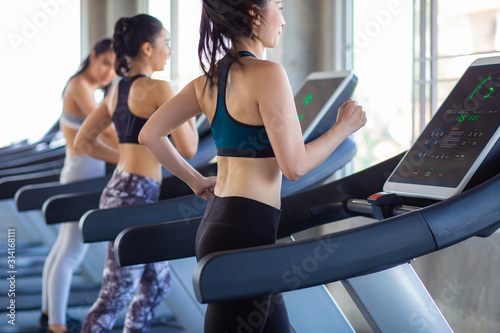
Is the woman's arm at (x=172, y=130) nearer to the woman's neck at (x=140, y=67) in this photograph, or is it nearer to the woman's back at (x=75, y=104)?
the woman's neck at (x=140, y=67)

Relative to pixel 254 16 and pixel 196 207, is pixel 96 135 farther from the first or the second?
pixel 254 16

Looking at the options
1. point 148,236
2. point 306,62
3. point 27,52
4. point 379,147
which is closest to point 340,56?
point 306,62

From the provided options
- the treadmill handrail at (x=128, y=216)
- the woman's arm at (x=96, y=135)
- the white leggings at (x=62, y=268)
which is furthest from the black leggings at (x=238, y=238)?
the white leggings at (x=62, y=268)

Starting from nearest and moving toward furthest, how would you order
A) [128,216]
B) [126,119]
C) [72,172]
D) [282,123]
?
[282,123] → [128,216] → [126,119] → [72,172]

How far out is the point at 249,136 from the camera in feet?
3.88

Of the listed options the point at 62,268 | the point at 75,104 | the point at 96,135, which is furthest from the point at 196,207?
the point at 75,104

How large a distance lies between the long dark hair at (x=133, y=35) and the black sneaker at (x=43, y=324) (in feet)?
4.99

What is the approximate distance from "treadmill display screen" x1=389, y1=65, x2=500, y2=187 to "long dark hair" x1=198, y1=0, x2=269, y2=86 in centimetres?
50

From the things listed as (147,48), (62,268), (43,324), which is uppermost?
(147,48)

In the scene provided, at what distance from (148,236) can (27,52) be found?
614 cm

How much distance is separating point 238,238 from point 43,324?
2.27 metres

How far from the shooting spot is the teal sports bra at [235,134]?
118cm

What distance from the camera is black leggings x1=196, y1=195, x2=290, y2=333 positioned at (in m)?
1.17

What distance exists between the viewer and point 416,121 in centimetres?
287
